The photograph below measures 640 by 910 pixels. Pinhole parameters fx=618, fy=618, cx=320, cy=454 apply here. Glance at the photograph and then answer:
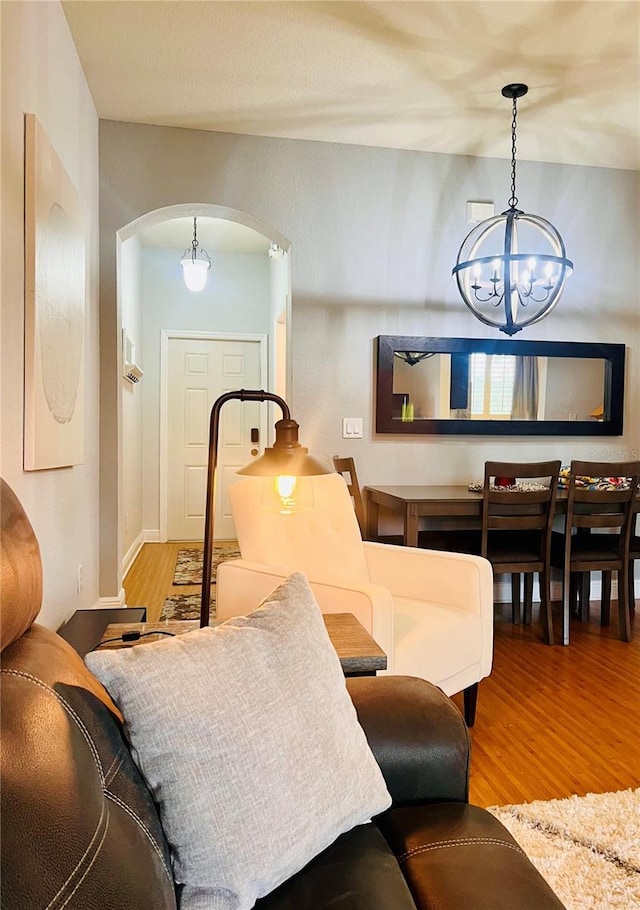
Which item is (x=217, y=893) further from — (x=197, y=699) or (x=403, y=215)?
(x=403, y=215)

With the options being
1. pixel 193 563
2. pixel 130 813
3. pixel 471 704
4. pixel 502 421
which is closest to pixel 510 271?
pixel 502 421

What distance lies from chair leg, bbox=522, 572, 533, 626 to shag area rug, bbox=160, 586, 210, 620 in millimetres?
1778

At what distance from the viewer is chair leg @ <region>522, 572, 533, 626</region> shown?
331 cm

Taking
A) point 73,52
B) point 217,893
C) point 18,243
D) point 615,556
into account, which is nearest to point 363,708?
point 217,893

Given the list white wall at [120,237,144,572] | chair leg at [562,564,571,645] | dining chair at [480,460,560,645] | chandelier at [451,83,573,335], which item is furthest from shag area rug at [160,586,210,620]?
chandelier at [451,83,573,335]

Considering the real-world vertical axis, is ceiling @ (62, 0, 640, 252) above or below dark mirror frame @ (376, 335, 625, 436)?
above

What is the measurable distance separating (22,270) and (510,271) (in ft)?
7.48

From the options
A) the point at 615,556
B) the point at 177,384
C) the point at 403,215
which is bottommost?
the point at 615,556

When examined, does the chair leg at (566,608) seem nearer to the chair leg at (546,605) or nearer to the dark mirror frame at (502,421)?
the chair leg at (546,605)

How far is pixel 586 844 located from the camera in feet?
5.39

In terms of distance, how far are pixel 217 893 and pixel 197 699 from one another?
26 cm

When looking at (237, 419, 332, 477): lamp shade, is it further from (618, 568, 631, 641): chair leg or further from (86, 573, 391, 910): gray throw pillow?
(618, 568, 631, 641): chair leg

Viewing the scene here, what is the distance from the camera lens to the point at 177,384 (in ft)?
20.3

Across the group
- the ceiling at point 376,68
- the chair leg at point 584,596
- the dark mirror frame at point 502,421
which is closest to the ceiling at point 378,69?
the ceiling at point 376,68
